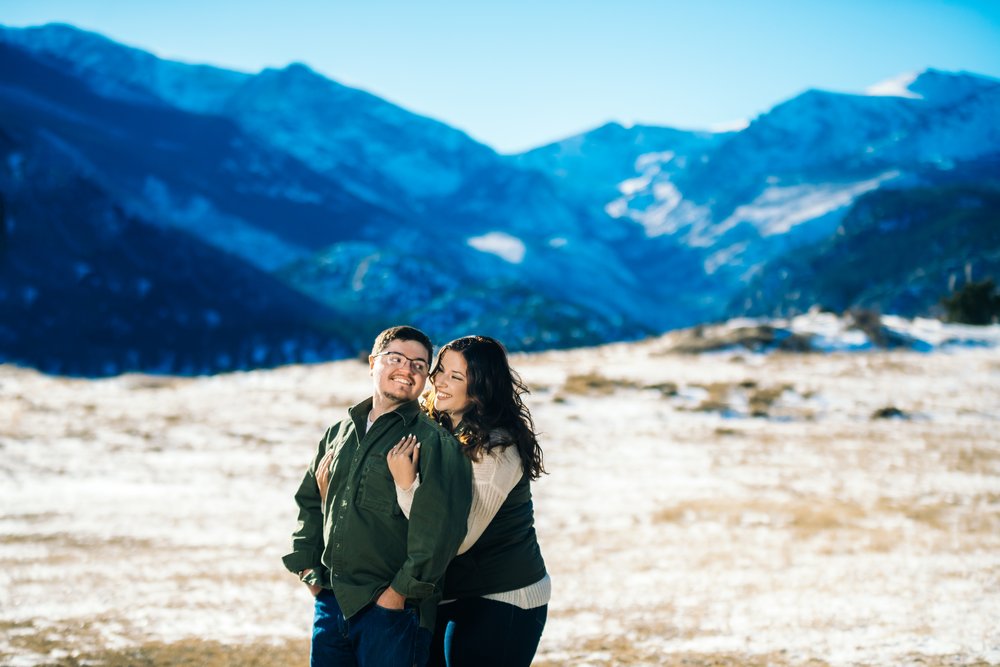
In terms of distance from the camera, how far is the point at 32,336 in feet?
258

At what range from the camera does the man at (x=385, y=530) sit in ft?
12.2

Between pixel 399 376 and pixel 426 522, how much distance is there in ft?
2.55

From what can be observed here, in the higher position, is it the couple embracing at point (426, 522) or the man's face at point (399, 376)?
the man's face at point (399, 376)

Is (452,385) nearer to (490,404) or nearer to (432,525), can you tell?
(490,404)

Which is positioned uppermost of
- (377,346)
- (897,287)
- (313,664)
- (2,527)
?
(897,287)

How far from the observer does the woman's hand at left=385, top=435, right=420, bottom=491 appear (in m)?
3.81

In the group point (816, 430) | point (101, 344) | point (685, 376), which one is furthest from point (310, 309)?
point (816, 430)

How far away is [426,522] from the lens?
12.2 feet

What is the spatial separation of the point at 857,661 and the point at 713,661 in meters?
1.27

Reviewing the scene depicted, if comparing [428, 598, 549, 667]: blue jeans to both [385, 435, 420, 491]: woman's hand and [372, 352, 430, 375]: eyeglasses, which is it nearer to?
[385, 435, 420, 491]: woman's hand

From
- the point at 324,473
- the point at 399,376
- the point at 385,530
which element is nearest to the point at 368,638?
the point at 385,530

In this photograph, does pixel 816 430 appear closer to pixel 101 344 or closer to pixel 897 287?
pixel 101 344

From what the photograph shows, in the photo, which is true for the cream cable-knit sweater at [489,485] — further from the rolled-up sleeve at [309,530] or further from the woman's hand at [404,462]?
the rolled-up sleeve at [309,530]

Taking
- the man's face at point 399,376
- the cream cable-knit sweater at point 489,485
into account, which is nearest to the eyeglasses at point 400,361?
the man's face at point 399,376
